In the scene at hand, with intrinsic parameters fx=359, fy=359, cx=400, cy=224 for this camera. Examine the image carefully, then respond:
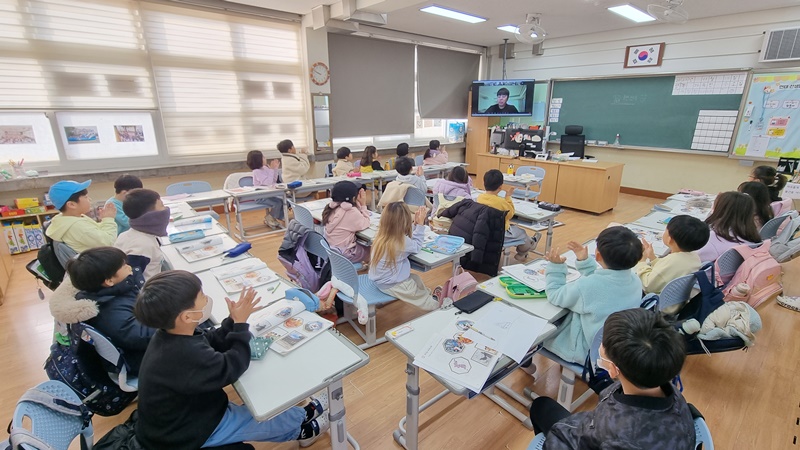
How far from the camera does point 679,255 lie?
2.10 meters

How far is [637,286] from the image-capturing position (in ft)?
5.58

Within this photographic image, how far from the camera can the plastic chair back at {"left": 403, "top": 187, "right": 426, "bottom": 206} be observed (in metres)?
4.21

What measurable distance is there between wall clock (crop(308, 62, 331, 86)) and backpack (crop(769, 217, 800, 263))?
612 cm

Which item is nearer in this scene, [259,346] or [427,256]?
[259,346]

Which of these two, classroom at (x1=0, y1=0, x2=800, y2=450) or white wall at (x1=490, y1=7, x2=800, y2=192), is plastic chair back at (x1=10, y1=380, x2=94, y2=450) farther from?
white wall at (x1=490, y1=7, x2=800, y2=192)

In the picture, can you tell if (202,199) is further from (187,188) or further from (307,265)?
(307,265)

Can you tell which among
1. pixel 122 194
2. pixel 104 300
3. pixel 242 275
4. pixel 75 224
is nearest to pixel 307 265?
pixel 242 275

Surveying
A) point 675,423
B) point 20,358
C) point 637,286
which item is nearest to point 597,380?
point 637,286

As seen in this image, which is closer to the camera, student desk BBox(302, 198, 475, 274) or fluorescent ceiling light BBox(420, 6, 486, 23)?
student desk BBox(302, 198, 475, 274)

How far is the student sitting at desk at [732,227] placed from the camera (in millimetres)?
2555

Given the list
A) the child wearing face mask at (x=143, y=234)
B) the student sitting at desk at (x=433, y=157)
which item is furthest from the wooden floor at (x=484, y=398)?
the student sitting at desk at (x=433, y=157)

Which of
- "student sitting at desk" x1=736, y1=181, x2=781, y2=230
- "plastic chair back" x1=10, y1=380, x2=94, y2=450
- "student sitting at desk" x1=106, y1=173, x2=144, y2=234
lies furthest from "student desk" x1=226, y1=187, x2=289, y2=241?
"student sitting at desk" x1=736, y1=181, x2=781, y2=230

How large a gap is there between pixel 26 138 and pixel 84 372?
4.59 m

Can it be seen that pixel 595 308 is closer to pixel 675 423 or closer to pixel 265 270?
pixel 675 423
